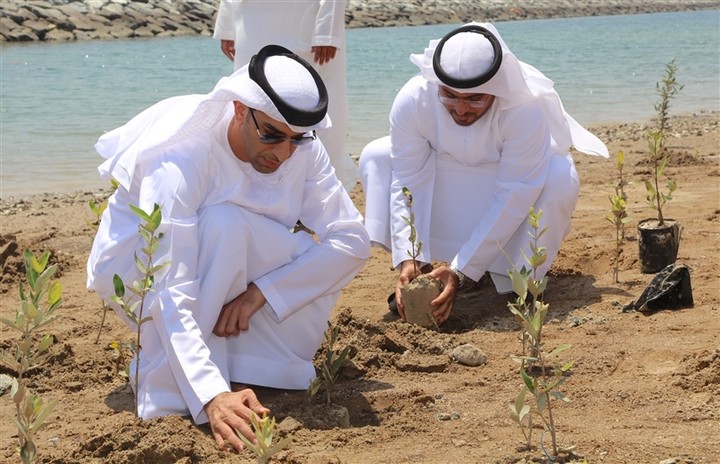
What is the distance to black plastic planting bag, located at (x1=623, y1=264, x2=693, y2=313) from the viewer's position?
4.59m

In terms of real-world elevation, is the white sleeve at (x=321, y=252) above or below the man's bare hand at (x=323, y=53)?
below

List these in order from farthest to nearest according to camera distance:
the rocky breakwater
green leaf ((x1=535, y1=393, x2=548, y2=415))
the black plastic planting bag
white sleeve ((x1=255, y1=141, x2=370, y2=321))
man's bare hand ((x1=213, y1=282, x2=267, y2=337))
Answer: the rocky breakwater < the black plastic planting bag < white sleeve ((x1=255, y1=141, x2=370, y2=321)) < man's bare hand ((x1=213, y1=282, x2=267, y2=337)) < green leaf ((x1=535, y1=393, x2=548, y2=415))

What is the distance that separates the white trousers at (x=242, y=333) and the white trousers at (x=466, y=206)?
119cm

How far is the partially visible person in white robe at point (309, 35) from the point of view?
20.6ft

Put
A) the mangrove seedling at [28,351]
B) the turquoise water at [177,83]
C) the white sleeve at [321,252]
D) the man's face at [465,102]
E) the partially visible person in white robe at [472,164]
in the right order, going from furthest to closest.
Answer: the turquoise water at [177,83]
the man's face at [465,102]
the partially visible person in white robe at [472,164]
the white sleeve at [321,252]
the mangrove seedling at [28,351]

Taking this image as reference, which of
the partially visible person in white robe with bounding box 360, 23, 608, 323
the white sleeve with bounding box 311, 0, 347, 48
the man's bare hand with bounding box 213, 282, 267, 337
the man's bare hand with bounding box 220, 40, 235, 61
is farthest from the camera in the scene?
the man's bare hand with bounding box 220, 40, 235, 61

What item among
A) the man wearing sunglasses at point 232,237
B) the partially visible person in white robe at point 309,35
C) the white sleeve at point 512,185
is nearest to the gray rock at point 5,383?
the man wearing sunglasses at point 232,237

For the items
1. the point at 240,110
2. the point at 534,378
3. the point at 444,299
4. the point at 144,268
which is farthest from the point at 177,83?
the point at 534,378

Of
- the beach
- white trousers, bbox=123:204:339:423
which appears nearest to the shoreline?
the beach

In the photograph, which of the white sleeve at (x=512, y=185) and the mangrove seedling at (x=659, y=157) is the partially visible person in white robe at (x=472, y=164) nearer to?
the white sleeve at (x=512, y=185)

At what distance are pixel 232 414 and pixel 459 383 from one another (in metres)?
1.04

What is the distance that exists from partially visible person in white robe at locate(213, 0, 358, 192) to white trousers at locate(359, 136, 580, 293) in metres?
1.05

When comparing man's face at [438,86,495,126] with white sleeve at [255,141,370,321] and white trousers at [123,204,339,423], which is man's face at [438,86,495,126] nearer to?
white sleeve at [255,141,370,321]

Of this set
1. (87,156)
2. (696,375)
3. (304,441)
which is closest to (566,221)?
(696,375)
